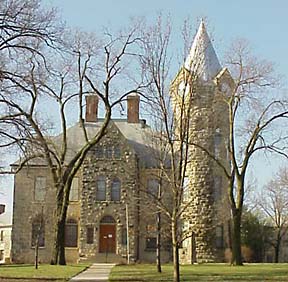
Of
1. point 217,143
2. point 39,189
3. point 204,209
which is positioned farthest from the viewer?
point 39,189

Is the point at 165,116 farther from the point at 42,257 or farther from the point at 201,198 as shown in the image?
the point at 42,257

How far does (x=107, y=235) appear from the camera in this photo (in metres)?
47.1

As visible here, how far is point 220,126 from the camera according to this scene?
42.8 metres

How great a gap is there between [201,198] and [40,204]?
1239 centimetres

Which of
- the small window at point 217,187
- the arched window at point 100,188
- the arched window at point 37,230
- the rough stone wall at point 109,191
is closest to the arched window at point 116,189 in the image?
the rough stone wall at point 109,191

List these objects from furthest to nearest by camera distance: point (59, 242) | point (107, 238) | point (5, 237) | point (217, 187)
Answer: point (5, 237)
point (107, 238)
point (217, 187)
point (59, 242)

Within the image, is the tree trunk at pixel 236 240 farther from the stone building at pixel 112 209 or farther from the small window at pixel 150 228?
the small window at pixel 150 228

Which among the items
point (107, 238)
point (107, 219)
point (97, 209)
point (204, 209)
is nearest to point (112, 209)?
point (107, 219)

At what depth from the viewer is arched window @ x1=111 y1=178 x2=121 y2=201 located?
4750 centimetres

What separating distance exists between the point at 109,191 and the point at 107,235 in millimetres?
3286

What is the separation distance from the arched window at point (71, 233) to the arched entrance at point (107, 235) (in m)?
2.22

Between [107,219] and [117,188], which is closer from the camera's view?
[107,219]

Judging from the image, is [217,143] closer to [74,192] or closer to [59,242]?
[74,192]

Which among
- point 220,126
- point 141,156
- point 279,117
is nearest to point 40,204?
point 141,156
